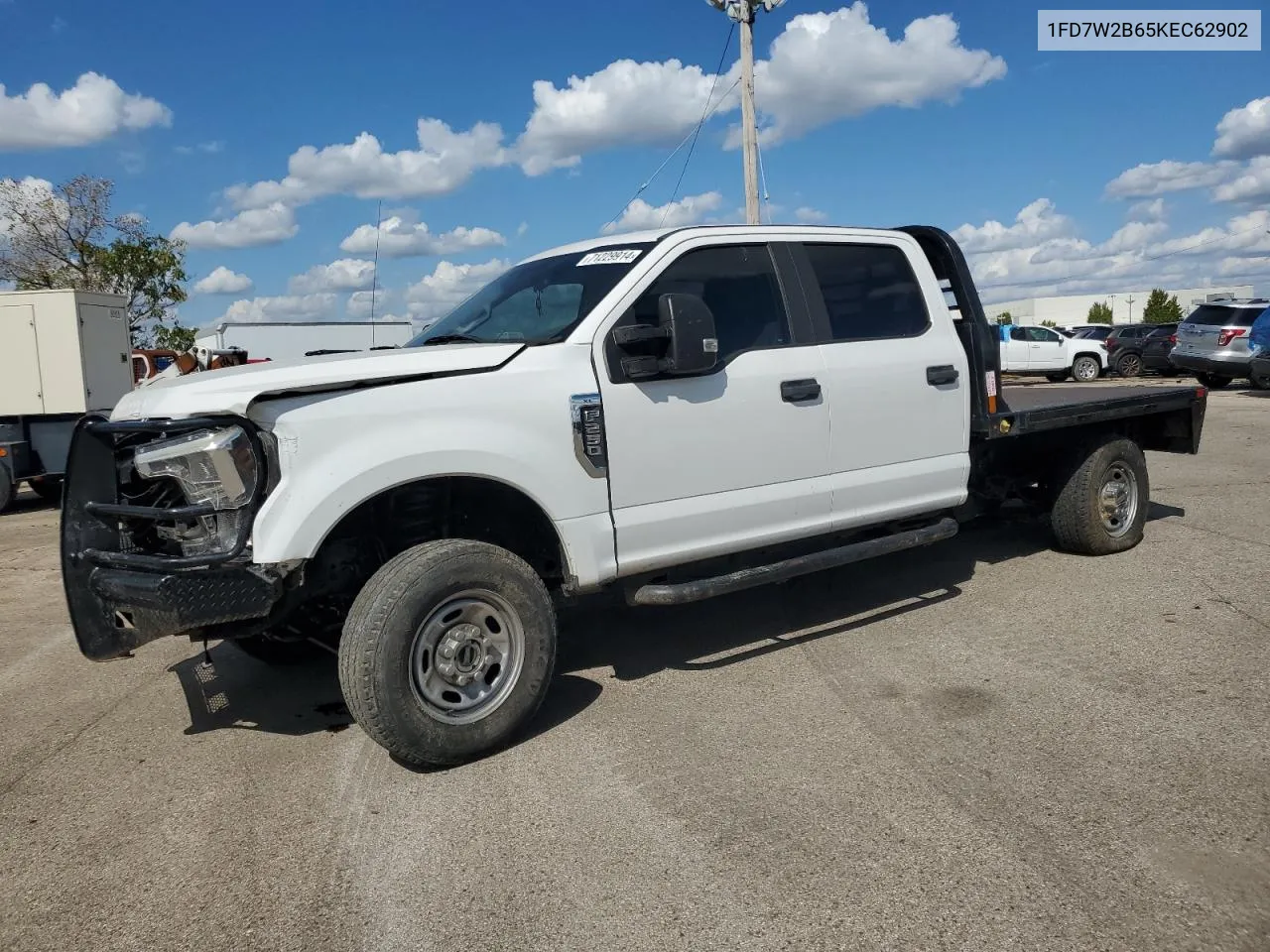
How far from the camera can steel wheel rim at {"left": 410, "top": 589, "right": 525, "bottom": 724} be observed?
12.2 ft

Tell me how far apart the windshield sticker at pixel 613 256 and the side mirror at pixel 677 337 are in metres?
0.42

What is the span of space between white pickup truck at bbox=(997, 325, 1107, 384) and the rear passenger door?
77.0 feet

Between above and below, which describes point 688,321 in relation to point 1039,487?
above

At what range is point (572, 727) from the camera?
4160 mm

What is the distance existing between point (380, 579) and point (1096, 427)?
4971 mm

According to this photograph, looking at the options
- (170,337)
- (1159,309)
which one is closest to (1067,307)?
(1159,309)

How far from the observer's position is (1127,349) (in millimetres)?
27000

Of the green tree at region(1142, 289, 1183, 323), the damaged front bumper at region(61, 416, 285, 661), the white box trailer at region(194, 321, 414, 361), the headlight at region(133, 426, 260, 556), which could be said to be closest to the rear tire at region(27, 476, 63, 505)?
the white box trailer at region(194, 321, 414, 361)

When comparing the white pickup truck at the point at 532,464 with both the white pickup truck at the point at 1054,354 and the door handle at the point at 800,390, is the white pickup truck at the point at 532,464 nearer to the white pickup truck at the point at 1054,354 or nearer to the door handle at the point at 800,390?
the door handle at the point at 800,390

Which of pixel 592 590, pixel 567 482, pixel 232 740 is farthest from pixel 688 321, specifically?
pixel 232 740

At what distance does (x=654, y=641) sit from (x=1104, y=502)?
3379mm

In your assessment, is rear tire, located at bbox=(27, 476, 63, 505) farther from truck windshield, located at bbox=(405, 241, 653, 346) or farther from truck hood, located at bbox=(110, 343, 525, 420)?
truck hood, located at bbox=(110, 343, 525, 420)

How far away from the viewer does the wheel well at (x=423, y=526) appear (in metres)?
4.06

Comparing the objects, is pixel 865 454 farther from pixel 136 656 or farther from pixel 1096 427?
pixel 136 656
